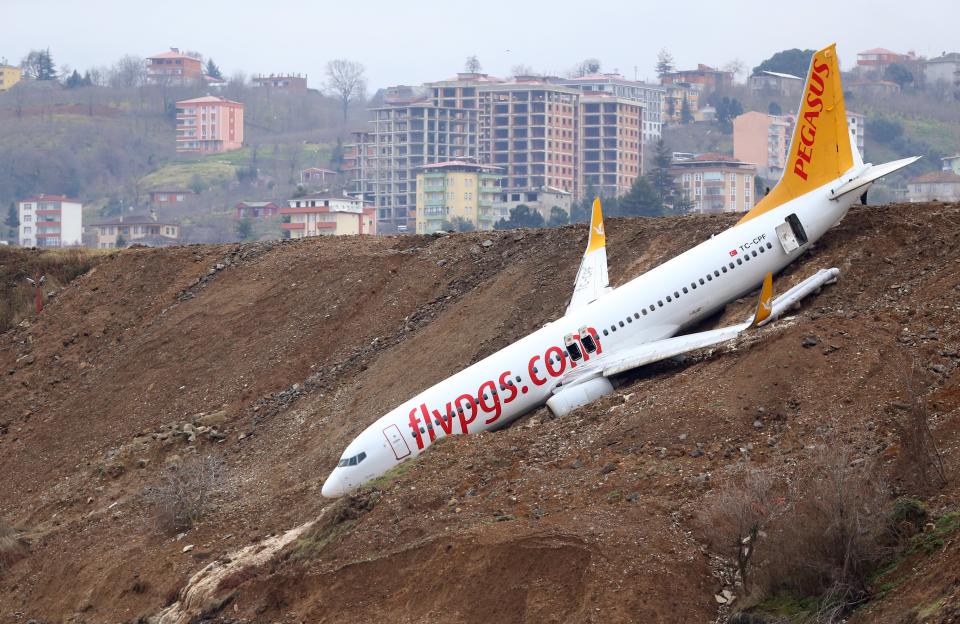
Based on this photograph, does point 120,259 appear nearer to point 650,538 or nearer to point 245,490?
point 245,490

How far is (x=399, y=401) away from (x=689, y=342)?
11.8m

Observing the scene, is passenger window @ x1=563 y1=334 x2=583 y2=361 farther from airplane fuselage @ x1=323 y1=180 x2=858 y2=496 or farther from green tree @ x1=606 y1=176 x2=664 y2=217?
green tree @ x1=606 y1=176 x2=664 y2=217

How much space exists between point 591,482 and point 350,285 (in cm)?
2717

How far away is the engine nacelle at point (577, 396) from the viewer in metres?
44.5

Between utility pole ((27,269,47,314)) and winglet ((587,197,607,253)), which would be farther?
utility pole ((27,269,47,314))

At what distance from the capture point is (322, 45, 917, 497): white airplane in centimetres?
4409

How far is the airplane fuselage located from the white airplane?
0.03 metres

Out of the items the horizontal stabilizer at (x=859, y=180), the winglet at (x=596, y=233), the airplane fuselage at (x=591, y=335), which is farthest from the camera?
the winglet at (x=596, y=233)

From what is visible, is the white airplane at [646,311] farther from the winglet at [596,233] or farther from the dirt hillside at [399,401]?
the dirt hillside at [399,401]

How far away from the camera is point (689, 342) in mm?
44656

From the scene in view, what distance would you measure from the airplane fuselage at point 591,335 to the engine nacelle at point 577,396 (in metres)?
1.04

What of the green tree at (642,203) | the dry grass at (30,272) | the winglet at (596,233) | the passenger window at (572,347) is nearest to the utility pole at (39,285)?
the dry grass at (30,272)

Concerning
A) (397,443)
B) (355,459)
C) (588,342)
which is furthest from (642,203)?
(355,459)

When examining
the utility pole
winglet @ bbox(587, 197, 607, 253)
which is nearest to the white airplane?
winglet @ bbox(587, 197, 607, 253)
